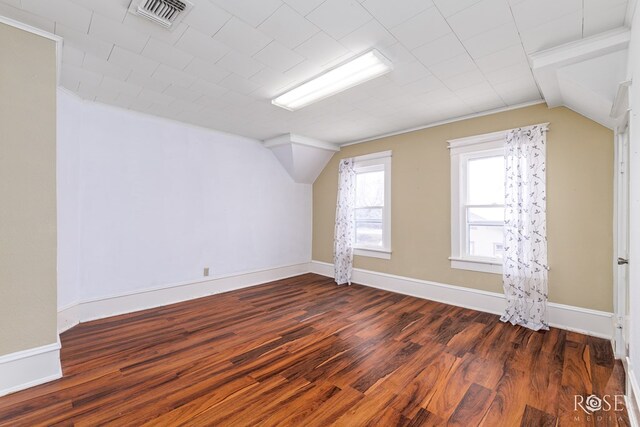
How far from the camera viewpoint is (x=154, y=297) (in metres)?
3.59

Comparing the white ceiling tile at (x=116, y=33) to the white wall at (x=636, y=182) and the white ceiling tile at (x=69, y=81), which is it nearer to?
the white ceiling tile at (x=69, y=81)

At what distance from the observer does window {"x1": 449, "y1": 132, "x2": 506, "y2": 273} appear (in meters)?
3.38

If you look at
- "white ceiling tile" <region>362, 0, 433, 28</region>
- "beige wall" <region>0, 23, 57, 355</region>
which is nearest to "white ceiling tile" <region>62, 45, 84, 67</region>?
"beige wall" <region>0, 23, 57, 355</region>

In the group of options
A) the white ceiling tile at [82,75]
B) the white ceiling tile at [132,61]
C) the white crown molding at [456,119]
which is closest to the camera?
the white ceiling tile at [132,61]

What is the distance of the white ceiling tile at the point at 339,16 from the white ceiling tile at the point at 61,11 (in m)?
1.47

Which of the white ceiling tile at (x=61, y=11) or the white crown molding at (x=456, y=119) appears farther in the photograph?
the white crown molding at (x=456, y=119)

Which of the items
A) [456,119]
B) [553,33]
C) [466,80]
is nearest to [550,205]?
[456,119]

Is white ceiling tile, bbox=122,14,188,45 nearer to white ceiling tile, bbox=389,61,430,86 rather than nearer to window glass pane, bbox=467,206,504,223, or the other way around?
white ceiling tile, bbox=389,61,430,86

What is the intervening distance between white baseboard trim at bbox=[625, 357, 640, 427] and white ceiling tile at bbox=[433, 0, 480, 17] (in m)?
2.42

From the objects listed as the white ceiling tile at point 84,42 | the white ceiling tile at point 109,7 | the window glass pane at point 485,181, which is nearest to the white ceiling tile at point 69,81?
the white ceiling tile at point 84,42

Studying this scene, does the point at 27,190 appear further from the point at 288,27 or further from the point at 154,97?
the point at 288,27

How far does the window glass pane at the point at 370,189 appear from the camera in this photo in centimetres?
461

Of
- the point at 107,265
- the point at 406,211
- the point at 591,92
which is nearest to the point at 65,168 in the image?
the point at 107,265

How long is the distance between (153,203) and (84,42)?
78.8 inches
